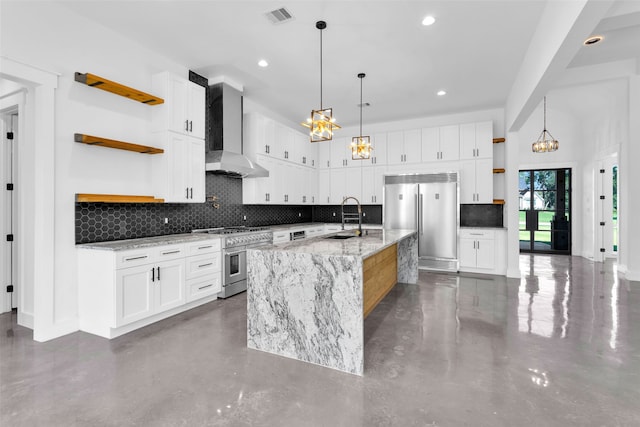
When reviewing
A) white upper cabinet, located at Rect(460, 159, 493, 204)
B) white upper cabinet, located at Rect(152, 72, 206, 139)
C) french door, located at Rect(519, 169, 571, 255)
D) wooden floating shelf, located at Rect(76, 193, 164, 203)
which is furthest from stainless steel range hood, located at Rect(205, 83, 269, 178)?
french door, located at Rect(519, 169, 571, 255)

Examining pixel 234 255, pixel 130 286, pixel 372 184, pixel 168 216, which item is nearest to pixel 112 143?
pixel 168 216

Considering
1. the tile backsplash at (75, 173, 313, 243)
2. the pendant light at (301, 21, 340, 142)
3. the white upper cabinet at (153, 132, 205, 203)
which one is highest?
the pendant light at (301, 21, 340, 142)

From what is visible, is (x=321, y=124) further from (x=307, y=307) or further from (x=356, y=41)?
(x=307, y=307)

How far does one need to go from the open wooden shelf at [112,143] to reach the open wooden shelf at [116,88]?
1.76ft

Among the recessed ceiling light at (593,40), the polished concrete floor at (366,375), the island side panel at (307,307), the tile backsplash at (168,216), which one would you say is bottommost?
the polished concrete floor at (366,375)

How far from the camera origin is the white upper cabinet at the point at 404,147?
21.6ft

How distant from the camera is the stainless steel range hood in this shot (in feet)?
15.5

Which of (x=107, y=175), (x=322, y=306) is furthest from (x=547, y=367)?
(x=107, y=175)

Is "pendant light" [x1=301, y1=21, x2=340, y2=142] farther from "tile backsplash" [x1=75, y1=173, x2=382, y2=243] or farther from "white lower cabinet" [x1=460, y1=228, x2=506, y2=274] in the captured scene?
"white lower cabinet" [x1=460, y1=228, x2=506, y2=274]

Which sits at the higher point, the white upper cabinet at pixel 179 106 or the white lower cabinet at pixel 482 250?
the white upper cabinet at pixel 179 106

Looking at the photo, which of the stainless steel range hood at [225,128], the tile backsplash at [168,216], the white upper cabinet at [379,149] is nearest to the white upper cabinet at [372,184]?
the white upper cabinet at [379,149]

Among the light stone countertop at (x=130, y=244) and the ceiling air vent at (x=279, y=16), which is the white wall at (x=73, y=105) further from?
the ceiling air vent at (x=279, y=16)

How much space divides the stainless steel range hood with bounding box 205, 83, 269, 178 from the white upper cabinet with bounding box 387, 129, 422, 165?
3.21 meters

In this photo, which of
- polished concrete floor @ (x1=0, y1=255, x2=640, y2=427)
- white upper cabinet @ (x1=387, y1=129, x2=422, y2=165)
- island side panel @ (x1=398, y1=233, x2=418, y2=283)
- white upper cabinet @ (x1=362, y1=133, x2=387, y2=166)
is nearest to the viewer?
polished concrete floor @ (x1=0, y1=255, x2=640, y2=427)
